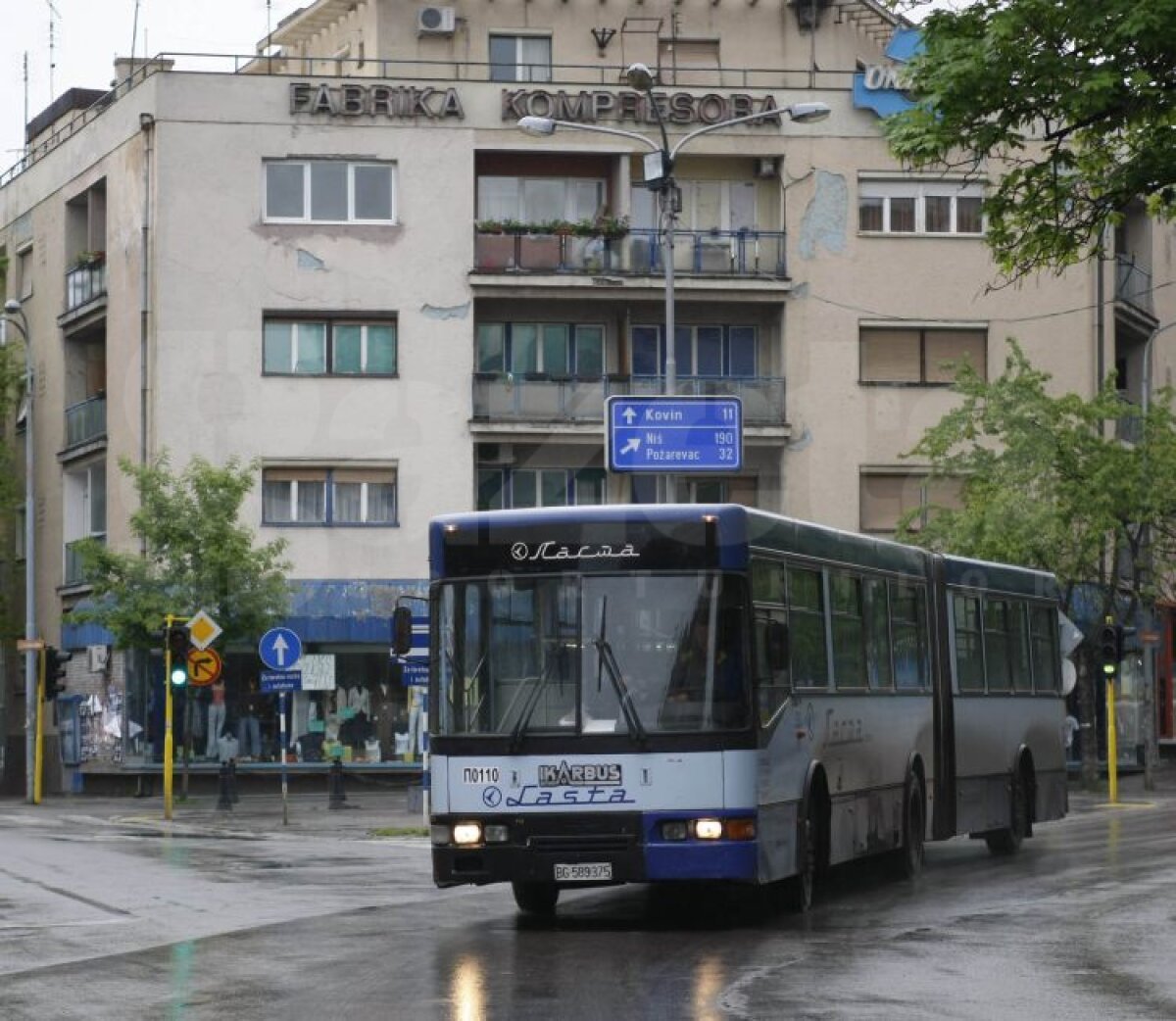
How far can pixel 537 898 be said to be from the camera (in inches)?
733

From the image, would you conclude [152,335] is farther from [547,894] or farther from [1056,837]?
[547,894]

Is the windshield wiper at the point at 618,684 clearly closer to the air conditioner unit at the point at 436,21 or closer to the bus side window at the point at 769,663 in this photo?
the bus side window at the point at 769,663

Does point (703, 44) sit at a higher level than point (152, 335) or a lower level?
higher

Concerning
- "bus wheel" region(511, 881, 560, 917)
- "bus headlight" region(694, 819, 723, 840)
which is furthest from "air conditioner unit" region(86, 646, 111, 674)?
"bus headlight" region(694, 819, 723, 840)

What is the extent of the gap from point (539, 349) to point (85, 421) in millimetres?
10634

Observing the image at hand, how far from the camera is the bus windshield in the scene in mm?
17109

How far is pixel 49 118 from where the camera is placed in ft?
214

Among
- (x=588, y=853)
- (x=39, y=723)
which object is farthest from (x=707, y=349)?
(x=588, y=853)

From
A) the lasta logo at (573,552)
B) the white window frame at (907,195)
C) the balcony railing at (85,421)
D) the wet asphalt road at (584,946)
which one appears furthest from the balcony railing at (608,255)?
the lasta logo at (573,552)

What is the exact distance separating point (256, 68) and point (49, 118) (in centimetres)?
932

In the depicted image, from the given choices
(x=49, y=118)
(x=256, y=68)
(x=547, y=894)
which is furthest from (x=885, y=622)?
(x=49, y=118)

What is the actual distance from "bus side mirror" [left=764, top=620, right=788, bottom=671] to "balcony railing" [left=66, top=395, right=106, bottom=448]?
123 ft

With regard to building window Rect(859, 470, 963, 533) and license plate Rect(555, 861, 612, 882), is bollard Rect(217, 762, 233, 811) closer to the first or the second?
building window Rect(859, 470, 963, 533)

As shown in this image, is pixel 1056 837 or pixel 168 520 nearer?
pixel 1056 837
